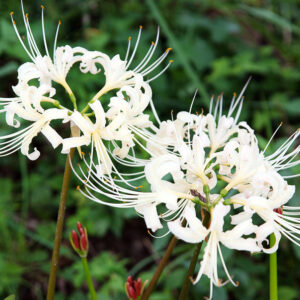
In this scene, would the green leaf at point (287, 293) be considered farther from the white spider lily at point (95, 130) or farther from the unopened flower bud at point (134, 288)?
the white spider lily at point (95, 130)

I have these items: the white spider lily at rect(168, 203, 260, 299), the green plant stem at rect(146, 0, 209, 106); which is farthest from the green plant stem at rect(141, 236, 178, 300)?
the green plant stem at rect(146, 0, 209, 106)

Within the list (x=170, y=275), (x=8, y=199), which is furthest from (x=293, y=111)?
(x=8, y=199)

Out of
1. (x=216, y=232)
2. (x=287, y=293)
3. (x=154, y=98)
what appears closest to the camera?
(x=216, y=232)

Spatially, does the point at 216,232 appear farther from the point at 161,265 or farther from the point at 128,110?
the point at 128,110

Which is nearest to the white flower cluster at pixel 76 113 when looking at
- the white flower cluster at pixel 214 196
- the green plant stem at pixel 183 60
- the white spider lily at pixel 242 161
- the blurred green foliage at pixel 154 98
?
the white flower cluster at pixel 214 196

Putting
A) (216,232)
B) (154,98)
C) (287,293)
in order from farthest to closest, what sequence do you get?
(154,98) → (287,293) → (216,232)

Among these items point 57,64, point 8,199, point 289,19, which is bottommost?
point 8,199

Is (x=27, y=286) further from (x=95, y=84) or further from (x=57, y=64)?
(x=57, y=64)

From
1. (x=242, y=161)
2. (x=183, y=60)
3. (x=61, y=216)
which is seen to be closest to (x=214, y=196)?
(x=242, y=161)
